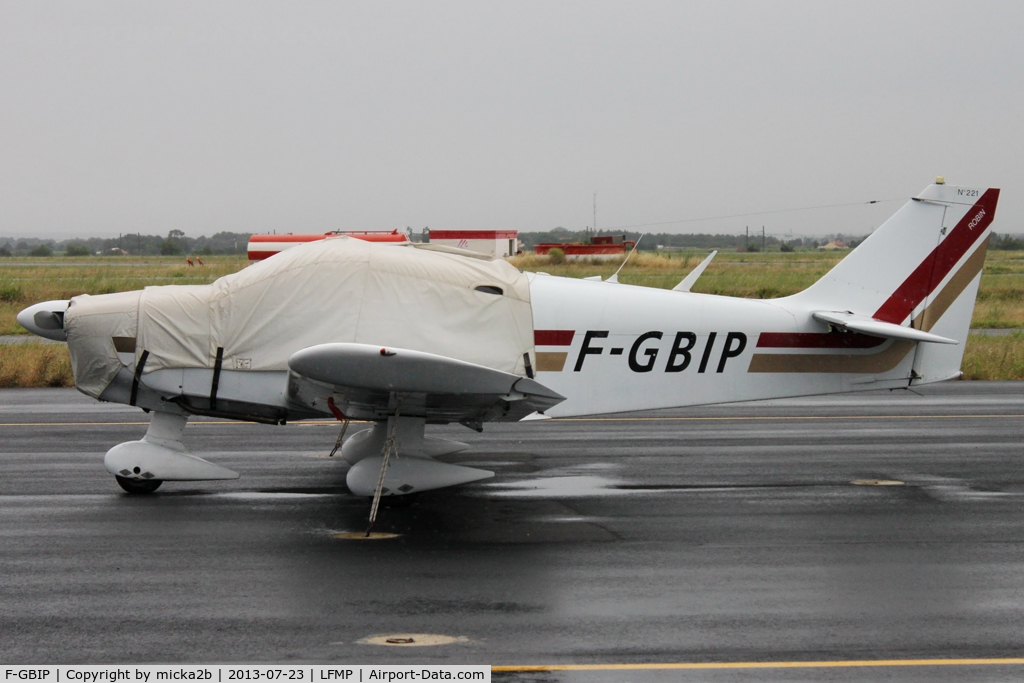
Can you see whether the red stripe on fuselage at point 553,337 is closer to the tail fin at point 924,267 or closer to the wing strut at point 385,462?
the wing strut at point 385,462

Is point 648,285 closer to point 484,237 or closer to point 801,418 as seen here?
point 484,237

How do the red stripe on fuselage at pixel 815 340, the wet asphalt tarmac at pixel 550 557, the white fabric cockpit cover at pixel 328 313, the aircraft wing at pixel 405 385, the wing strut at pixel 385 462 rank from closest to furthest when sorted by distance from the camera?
the wet asphalt tarmac at pixel 550 557, the aircraft wing at pixel 405 385, the wing strut at pixel 385 462, the white fabric cockpit cover at pixel 328 313, the red stripe on fuselage at pixel 815 340

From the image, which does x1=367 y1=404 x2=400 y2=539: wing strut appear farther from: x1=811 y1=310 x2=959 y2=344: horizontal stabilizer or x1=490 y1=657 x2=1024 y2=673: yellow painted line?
x1=811 y1=310 x2=959 y2=344: horizontal stabilizer

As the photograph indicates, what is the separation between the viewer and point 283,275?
27.0 feet

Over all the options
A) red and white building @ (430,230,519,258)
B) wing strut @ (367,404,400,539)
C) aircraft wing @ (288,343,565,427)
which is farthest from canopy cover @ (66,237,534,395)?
red and white building @ (430,230,519,258)

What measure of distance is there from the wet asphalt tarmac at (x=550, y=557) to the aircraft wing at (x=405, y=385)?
886mm

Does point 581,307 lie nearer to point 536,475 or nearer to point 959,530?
point 536,475

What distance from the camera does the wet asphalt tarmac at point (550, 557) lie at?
5445 millimetres

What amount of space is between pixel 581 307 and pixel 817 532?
271 centimetres

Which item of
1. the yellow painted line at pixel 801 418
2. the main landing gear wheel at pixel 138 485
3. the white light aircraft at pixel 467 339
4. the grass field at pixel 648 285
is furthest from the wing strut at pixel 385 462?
the grass field at pixel 648 285

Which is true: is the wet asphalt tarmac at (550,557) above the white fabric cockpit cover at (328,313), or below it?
below

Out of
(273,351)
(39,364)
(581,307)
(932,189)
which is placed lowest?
(39,364)

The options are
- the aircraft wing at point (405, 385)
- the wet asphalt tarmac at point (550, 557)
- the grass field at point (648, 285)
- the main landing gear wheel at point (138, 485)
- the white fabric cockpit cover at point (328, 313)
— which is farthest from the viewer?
the grass field at point (648, 285)

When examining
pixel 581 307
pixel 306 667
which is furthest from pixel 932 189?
pixel 306 667
